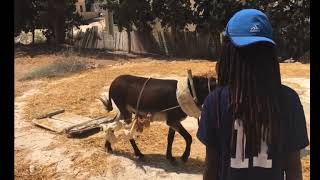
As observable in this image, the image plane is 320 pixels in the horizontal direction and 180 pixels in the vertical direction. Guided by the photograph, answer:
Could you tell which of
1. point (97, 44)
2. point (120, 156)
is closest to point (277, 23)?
point (97, 44)

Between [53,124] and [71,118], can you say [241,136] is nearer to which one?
[53,124]

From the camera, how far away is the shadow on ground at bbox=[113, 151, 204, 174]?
6.20 m

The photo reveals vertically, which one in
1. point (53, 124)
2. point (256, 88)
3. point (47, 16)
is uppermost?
point (47, 16)

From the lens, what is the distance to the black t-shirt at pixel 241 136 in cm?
208

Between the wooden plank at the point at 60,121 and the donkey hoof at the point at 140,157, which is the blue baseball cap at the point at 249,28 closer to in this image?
the donkey hoof at the point at 140,157

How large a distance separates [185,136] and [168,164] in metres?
0.52

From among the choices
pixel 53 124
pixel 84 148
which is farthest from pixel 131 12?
pixel 84 148

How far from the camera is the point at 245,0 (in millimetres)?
19406

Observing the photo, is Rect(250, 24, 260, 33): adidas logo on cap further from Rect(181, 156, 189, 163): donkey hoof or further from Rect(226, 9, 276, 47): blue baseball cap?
Rect(181, 156, 189, 163): donkey hoof

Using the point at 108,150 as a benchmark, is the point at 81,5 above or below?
above

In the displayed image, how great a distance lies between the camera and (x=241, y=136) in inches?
82.4

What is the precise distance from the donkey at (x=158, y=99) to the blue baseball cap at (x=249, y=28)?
3.63 m

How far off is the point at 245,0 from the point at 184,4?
314cm
